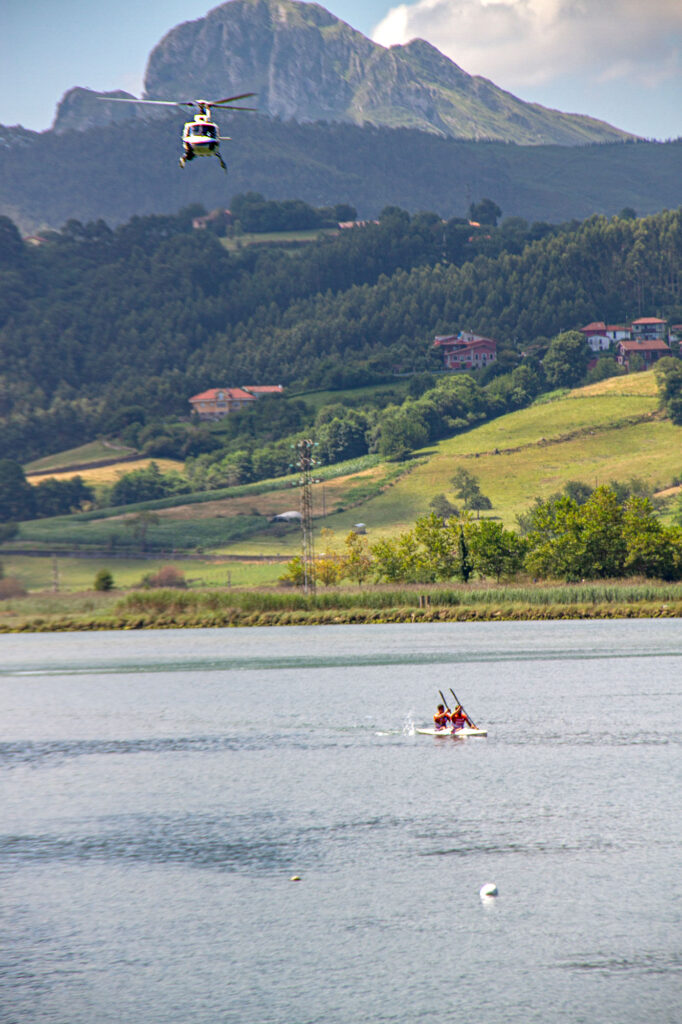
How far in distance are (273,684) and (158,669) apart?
15.9 metres

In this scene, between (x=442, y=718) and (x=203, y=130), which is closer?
(x=203, y=130)

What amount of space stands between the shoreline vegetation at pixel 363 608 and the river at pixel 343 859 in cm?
5002

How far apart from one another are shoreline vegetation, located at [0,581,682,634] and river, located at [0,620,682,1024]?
164 feet

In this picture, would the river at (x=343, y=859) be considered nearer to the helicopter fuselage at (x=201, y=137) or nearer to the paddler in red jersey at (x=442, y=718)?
the paddler in red jersey at (x=442, y=718)

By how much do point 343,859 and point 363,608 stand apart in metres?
98.5

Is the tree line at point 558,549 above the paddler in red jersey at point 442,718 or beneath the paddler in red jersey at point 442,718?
above

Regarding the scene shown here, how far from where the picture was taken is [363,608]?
134 m

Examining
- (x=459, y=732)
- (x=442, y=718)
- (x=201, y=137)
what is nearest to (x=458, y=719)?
(x=459, y=732)

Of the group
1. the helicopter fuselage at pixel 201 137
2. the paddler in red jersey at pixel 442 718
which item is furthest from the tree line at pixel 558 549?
the helicopter fuselage at pixel 201 137

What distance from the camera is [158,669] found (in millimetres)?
97688

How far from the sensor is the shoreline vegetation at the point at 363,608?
127 metres

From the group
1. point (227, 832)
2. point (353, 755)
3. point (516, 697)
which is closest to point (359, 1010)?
point (227, 832)

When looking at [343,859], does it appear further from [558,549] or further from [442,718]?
[558,549]

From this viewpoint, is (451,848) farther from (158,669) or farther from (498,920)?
(158,669)
